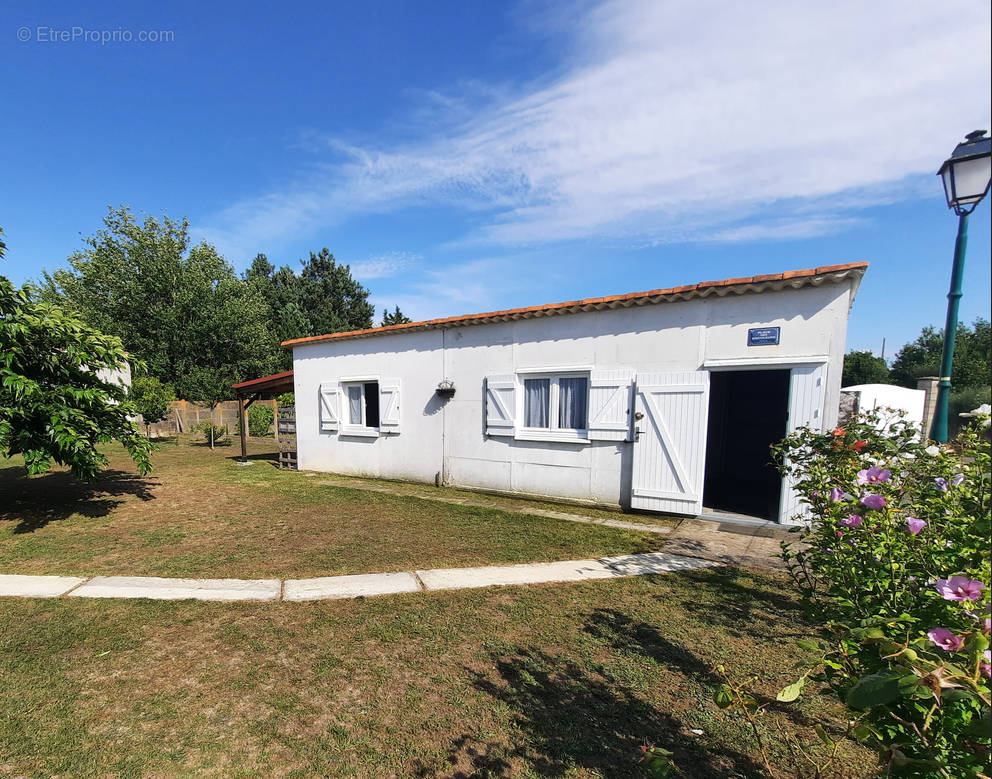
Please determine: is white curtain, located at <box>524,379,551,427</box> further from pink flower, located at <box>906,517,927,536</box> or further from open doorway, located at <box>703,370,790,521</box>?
pink flower, located at <box>906,517,927,536</box>

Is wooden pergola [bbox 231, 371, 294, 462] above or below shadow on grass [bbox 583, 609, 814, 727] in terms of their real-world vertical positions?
above

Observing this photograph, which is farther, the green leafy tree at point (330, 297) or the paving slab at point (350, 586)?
the green leafy tree at point (330, 297)

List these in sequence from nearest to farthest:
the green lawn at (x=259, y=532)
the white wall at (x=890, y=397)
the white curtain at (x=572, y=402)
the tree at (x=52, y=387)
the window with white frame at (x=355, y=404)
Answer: the green lawn at (x=259, y=532)
the tree at (x=52, y=387)
the white curtain at (x=572, y=402)
the window with white frame at (x=355, y=404)
the white wall at (x=890, y=397)

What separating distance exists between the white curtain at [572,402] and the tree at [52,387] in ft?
20.5

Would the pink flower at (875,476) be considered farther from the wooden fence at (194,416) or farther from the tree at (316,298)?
the tree at (316,298)

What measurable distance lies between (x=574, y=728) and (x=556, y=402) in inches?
212

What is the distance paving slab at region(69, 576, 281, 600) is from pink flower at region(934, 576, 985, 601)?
4.21 metres

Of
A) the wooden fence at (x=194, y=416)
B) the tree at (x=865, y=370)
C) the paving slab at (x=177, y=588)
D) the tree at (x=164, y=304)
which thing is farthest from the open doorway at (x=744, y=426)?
the tree at (x=865, y=370)

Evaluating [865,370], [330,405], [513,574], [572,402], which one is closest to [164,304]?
[330,405]

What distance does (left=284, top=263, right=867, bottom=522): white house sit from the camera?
564cm

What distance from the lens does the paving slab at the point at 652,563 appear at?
440 centimetres

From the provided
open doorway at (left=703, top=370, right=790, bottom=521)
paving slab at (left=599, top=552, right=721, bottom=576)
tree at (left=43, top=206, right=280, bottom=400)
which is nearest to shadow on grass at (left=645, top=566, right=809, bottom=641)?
paving slab at (left=599, top=552, right=721, bottom=576)

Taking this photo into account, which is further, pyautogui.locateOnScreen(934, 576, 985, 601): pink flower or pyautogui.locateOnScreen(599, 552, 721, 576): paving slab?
pyautogui.locateOnScreen(599, 552, 721, 576): paving slab

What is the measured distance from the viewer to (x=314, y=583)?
399 centimetres
